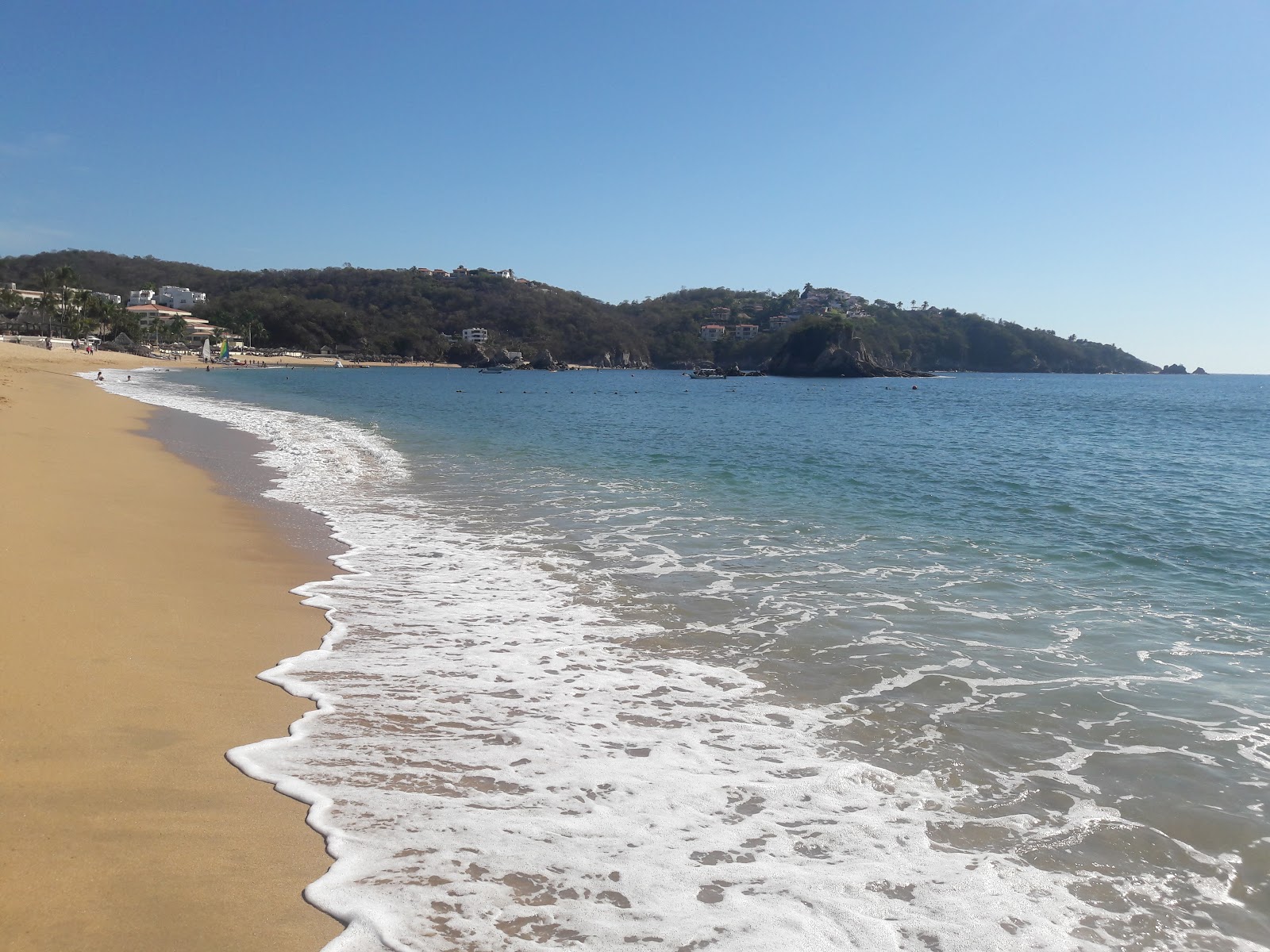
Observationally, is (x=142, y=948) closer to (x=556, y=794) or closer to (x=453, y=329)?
(x=556, y=794)

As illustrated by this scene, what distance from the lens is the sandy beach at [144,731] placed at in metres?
2.85

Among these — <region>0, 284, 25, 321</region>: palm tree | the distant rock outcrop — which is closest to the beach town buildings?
<region>0, 284, 25, 321</region>: palm tree

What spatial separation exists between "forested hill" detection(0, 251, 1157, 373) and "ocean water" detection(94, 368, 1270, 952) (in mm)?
138958

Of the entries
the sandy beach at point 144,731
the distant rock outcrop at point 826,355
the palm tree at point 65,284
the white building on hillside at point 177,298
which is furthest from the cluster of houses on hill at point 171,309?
the sandy beach at point 144,731

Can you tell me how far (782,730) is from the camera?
502cm

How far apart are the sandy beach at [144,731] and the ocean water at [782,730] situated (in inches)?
10.2

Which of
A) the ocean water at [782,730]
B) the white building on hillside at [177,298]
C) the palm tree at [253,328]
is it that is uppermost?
the white building on hillside at [177,298]

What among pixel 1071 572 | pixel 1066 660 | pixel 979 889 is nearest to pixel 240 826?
pixel 979 889

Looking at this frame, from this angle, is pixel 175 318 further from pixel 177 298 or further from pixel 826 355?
pixel 826 355

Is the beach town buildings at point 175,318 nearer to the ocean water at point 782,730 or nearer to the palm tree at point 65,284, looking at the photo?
the palm tree at point 65,284

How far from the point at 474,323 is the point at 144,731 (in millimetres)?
176362

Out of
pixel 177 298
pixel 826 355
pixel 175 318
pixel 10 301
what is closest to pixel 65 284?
pixel 10 301

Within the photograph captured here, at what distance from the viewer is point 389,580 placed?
8203mm

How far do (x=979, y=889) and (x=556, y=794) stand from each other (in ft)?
6.67
